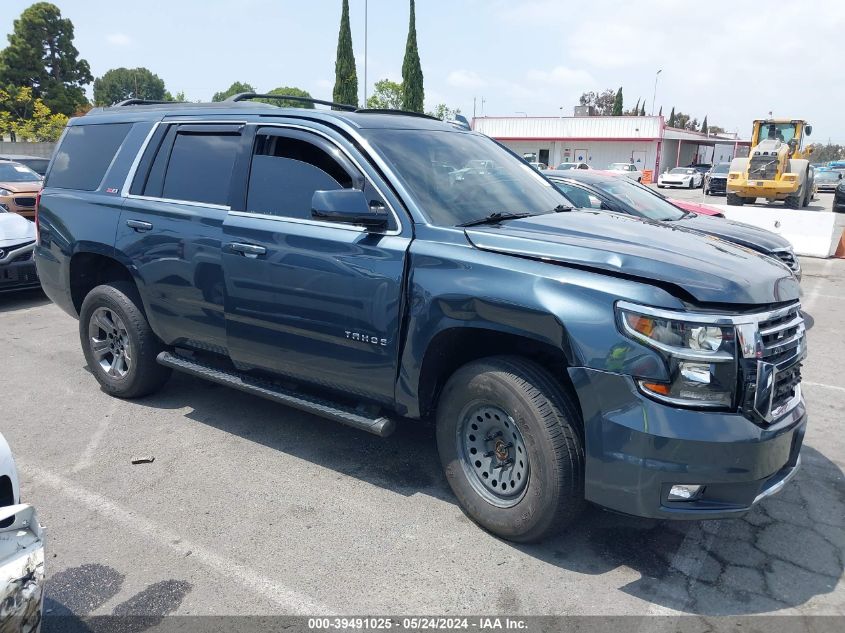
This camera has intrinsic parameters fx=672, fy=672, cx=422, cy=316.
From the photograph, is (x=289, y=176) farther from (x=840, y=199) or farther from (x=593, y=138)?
(x=593, y=138)

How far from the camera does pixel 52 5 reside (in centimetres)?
5503

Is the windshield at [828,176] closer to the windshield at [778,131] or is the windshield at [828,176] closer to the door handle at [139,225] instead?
the windshield at [778,131]

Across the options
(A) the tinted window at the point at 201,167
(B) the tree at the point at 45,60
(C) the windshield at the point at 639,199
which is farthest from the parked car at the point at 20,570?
(B) the tree at the point at 45,60

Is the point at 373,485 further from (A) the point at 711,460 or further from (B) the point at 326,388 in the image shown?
(A) the point at 711,460

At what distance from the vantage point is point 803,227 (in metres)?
13.4

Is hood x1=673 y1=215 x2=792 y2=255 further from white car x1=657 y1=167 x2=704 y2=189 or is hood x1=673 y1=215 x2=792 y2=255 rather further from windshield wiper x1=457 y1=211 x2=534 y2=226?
white car x1=657 y1=167 x2=704 y2=189

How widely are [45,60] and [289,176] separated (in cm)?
6246

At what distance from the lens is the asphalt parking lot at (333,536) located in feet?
9.78

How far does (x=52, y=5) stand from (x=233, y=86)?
2721 inches

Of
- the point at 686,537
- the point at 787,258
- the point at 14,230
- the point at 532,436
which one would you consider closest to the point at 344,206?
the point at 532,436

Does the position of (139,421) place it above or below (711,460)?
below

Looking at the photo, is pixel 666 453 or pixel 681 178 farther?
pixel 681 178

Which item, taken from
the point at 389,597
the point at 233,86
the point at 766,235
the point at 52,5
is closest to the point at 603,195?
the point at 766,235

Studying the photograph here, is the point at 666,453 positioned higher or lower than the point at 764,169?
lower
